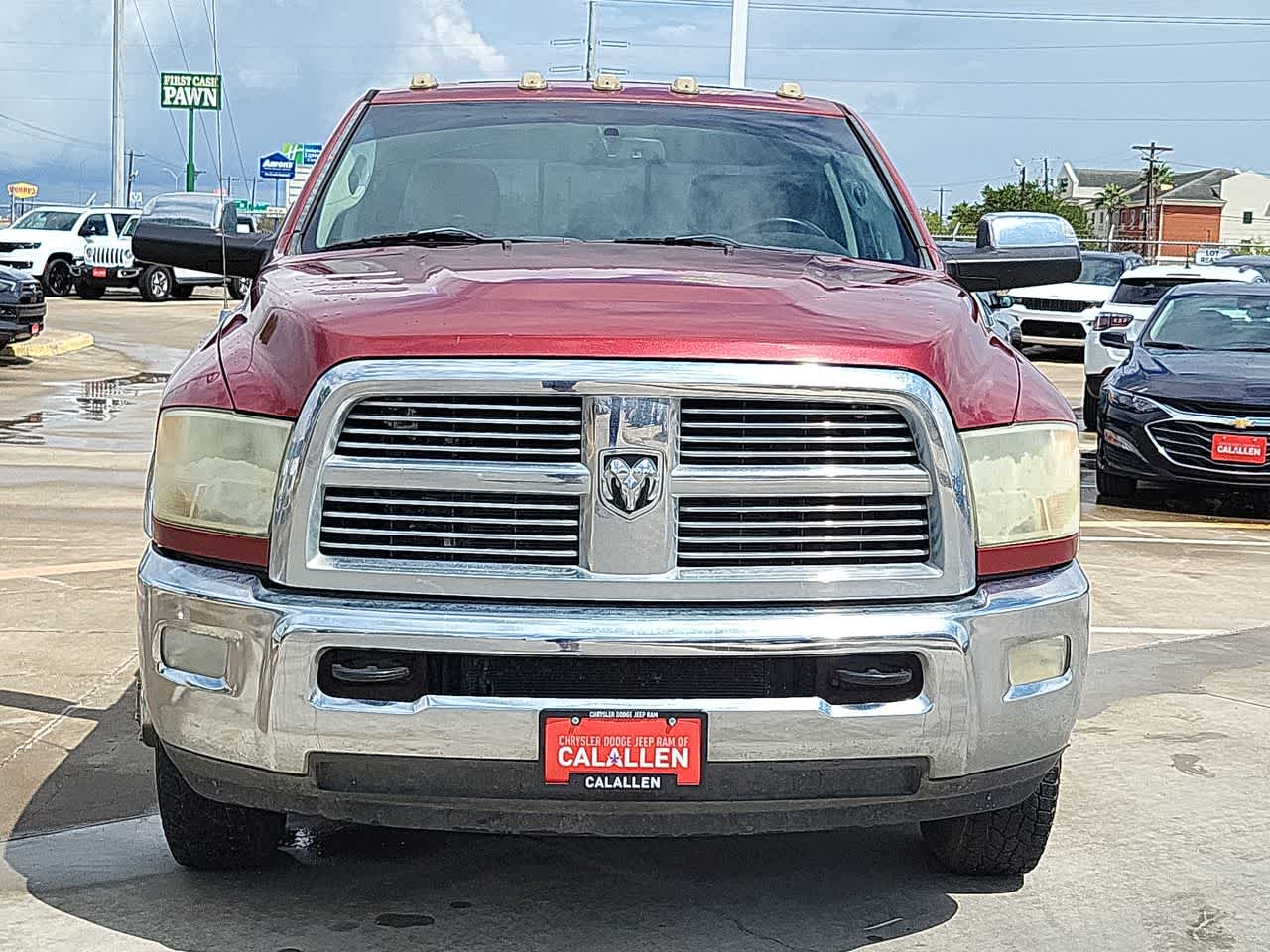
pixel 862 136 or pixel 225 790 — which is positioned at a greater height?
pixel 862 136

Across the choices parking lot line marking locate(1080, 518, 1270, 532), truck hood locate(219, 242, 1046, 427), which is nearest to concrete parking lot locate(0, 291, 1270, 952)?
truck hood locate(219, 242, 1046, 427)

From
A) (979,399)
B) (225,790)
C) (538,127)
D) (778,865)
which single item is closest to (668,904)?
(778,865)

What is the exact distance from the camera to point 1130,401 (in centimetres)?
1161

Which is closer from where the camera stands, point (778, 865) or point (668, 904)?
point (668, 904)

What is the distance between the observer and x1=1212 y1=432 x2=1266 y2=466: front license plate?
11.1 m

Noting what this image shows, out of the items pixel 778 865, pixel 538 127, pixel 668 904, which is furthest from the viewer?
pixel 538 127

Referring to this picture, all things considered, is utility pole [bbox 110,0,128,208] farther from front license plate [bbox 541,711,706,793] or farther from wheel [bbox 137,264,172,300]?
front license plate [bbox 541,711,706,793]

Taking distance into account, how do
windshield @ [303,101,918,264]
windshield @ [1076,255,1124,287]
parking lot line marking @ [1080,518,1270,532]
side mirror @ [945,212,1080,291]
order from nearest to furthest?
windshield @ [303,101,918,264] < side mirror @ [945,212,1080,291] < parking lot line marking @ [1080,518,1270,532] < windshield @ [1076,255,1124,287]

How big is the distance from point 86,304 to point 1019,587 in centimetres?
3163

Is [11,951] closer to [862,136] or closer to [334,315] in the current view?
[334,315]

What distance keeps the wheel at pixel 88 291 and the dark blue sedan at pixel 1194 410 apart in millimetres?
25676

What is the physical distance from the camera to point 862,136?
5.54 metres

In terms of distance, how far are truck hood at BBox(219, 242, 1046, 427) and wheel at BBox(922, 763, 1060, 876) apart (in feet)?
3.07

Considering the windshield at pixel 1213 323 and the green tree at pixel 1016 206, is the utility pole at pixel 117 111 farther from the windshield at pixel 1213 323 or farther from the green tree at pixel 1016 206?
the green tree at pixel 1016 206
